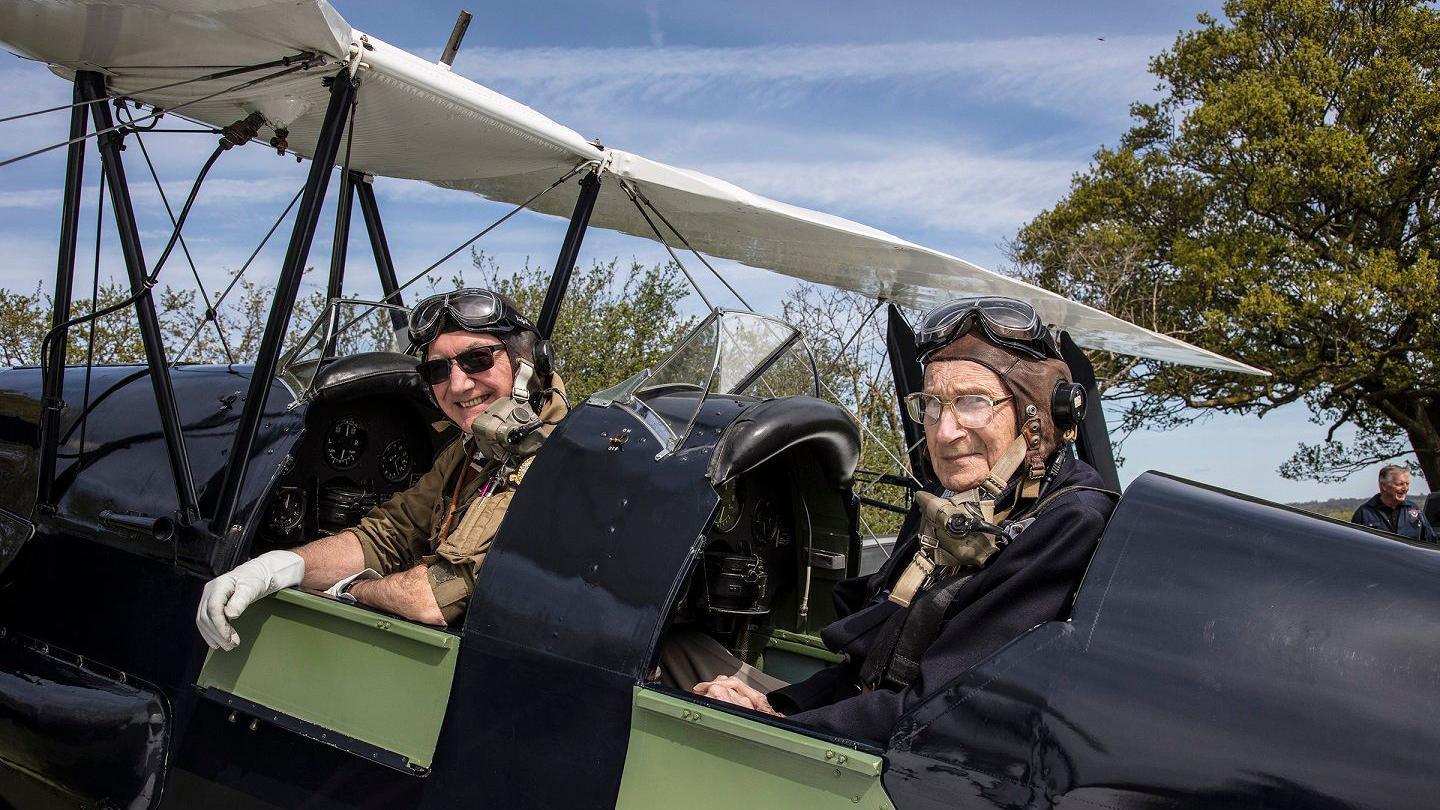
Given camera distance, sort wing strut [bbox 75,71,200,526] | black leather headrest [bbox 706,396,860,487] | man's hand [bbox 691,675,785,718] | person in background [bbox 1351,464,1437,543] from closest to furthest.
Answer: black leather headrest [bbox 706,396,860,487] < man's hand [bbox 691,675,785,718] < wing strut [bbox 75,71,200,526] < person in background [bbox 1351,464,1437,543]

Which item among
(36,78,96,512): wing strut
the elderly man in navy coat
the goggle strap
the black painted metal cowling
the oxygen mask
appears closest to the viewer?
the black painted metal cowling

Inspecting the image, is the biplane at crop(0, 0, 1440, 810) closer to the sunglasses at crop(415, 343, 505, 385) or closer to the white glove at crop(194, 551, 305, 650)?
the white glove at crop(194, 551, 305, 650)

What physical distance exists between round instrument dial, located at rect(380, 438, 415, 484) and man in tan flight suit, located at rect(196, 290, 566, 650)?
1.50ft

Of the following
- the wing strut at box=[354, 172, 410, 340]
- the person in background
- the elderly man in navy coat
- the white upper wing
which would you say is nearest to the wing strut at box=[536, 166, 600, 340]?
the white upper wing

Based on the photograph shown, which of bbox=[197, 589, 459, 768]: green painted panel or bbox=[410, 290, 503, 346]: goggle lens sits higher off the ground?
bbox=[410, 290, 503, 346]: goggle lens

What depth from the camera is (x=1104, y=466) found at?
7.92m

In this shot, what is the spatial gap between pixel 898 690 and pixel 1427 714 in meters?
1.05

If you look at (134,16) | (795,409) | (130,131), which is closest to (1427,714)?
(795,409)

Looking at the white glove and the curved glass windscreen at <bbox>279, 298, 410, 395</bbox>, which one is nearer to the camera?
the white glove

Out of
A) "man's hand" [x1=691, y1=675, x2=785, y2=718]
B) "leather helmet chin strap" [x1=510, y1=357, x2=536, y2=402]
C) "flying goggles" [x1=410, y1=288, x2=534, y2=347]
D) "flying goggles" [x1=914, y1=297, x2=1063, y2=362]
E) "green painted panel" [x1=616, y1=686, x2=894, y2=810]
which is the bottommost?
"man's hand" [x1=691, y1=675, x2=785, y2=718]

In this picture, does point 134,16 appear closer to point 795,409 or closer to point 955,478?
point 795,409

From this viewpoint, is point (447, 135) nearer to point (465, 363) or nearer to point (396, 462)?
point (396, 462)

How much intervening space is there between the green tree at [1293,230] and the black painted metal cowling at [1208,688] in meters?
15.5

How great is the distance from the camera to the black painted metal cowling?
1.78m
